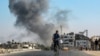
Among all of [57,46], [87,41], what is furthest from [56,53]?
[87,41]

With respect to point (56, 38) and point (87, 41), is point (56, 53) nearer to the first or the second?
point (56, 38)

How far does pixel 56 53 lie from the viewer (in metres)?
27.4

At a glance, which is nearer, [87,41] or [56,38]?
[56,38]

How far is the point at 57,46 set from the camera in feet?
88.8

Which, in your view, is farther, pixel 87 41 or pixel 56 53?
pixel 87 41

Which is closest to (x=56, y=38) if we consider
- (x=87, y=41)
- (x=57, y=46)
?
(x=57, y=46)

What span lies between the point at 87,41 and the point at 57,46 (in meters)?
174

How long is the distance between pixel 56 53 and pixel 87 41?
17375 cm

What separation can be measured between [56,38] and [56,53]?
4.68 ft

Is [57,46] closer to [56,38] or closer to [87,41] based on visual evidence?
[56,38]

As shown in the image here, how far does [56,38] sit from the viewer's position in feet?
88.4

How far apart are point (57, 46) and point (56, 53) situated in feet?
2.39

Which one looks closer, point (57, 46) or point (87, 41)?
point (57, 46)
